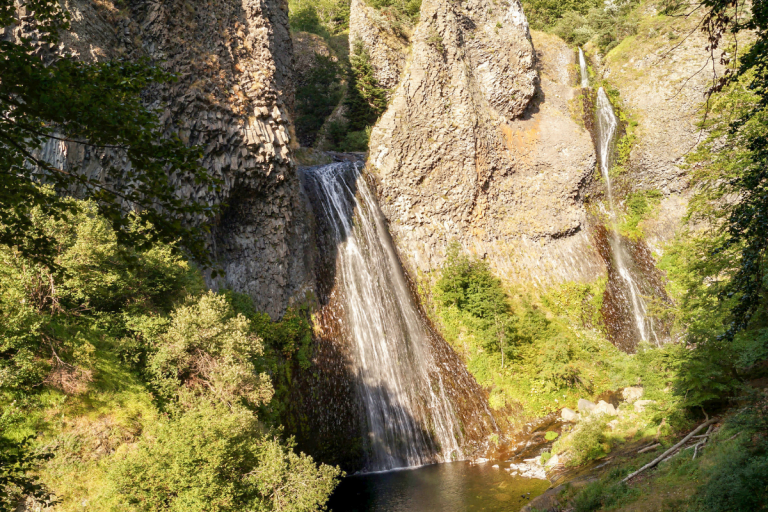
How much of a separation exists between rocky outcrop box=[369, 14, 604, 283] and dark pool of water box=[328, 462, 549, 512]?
13.0 metres

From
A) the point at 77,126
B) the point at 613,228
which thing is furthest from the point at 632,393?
the point at 77,126

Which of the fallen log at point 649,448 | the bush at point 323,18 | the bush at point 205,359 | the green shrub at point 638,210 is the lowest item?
the fallen log at point 649,448

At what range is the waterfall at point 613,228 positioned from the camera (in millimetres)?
29703

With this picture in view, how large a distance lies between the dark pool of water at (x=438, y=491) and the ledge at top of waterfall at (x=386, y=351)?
1.77 metres

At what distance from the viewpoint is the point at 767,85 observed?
6.09 meters

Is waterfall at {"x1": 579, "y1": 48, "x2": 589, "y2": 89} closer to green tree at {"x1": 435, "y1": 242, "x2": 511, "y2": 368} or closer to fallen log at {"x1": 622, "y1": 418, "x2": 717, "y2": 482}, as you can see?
green tree at {"x1": 435, "y1": 242, "x2": 511, "y2": 368}

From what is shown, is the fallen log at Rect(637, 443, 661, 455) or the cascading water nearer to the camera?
the fallen log at Rect(637, 443, 661, 455)

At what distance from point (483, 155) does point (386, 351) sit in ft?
52.3

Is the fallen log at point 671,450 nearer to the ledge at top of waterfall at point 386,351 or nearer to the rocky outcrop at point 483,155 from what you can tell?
the ledge at top of waterfall at point 386,351

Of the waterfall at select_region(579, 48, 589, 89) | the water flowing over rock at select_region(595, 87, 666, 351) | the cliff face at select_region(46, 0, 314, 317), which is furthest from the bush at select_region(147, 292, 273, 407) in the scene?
the waterfall at select_region(579, 48, 589, 89)

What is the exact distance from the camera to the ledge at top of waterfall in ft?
73.2

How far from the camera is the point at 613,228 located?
33.8 metres

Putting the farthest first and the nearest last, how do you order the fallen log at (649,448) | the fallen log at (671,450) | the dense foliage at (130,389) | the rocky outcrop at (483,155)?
the rocky outcrop at (483,155)
the fallen log at (649,448)
the fallen log at (671,450)
the dense foliage at (130,389)

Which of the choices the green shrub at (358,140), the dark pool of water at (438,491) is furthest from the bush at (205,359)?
the green shrub at (358,140)
